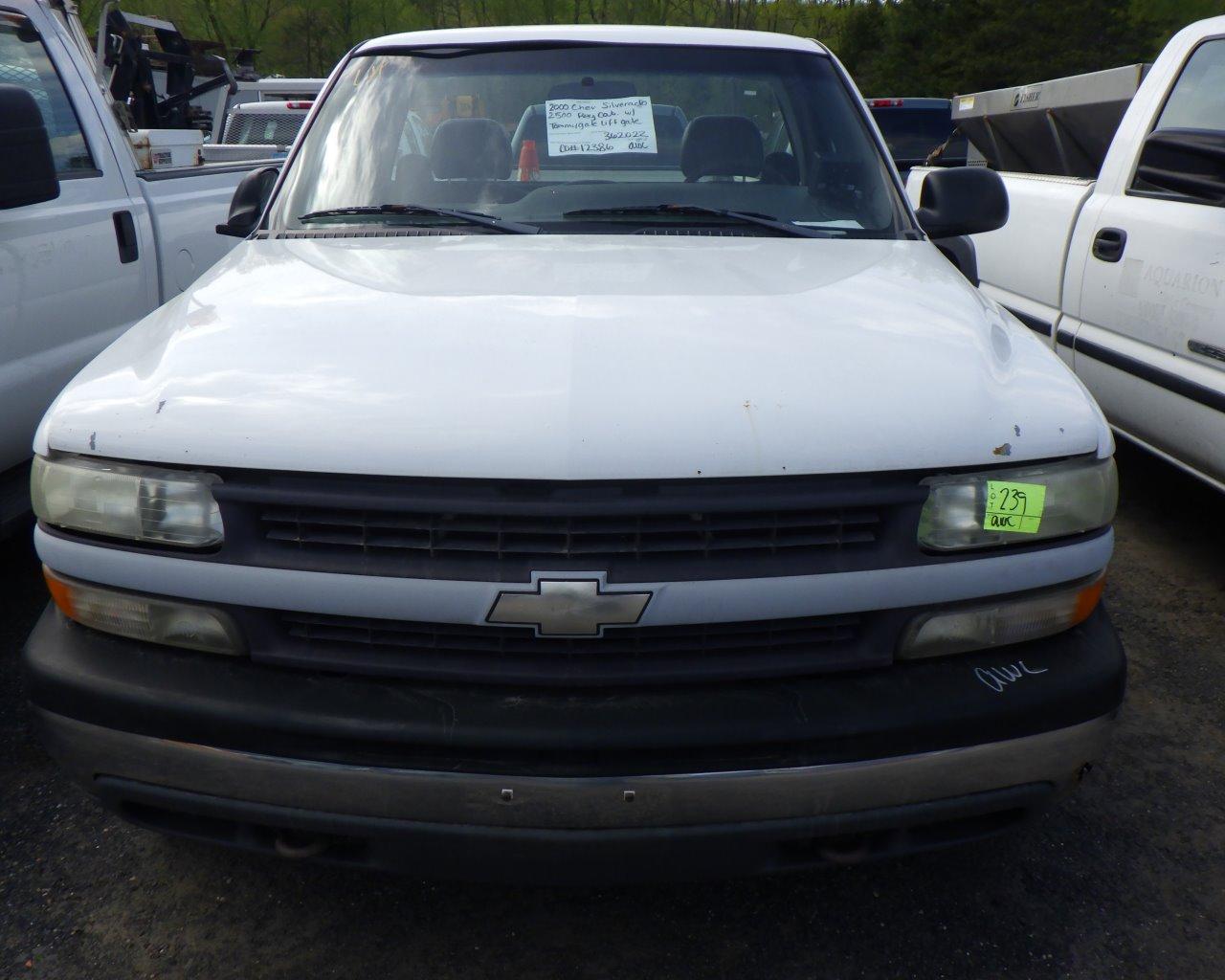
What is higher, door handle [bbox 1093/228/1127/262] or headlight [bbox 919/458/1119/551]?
headlight [bbox 919/458/1119/551]

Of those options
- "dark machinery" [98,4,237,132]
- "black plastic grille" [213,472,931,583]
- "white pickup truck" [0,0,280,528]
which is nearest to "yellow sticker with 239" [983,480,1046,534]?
"black plastic grille" [213,472,931,583]

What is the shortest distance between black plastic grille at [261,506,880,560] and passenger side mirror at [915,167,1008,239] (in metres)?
1.67

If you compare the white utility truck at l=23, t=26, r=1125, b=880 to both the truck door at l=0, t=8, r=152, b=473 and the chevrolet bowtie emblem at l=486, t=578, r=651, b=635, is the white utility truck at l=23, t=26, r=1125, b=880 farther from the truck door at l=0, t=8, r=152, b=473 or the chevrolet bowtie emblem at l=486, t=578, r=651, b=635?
the truck door at l=0, t=8, r=152, b=473

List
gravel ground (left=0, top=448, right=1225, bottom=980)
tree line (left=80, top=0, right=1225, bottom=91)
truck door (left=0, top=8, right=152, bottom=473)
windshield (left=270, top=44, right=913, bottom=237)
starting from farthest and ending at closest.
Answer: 1. tree line (left=80, top=0, right=1225, bottom=91)
2. truck door (left=0, top=8, right=152, bottom=473)
3. windshield (left=270, top=44, right=913, bottom=237)
4. gravel ground (left=0, top=448, right=1225, bottom=980)

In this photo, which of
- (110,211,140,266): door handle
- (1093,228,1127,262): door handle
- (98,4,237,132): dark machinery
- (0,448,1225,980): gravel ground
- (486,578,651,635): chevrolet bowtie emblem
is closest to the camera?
(486,578,651,635): chevrolet bowtie emblem

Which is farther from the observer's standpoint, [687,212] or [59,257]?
[59,257]

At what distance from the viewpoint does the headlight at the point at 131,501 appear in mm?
1924

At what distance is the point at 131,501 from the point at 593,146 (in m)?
1.73

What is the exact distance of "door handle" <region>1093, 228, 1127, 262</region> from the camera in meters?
4.40

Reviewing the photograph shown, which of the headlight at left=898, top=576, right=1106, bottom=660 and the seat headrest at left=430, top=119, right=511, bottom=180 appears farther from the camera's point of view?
the seat headrest at left=430, top=119, right=511, bottom=180

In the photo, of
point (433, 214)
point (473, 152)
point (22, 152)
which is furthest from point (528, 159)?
point (22, 152)

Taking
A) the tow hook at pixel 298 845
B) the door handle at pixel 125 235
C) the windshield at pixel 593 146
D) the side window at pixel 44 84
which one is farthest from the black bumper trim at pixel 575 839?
the side window at pixel 44 84

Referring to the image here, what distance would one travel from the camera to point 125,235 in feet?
13.6

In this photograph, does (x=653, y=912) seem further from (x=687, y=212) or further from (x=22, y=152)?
(x=22, y=152)
